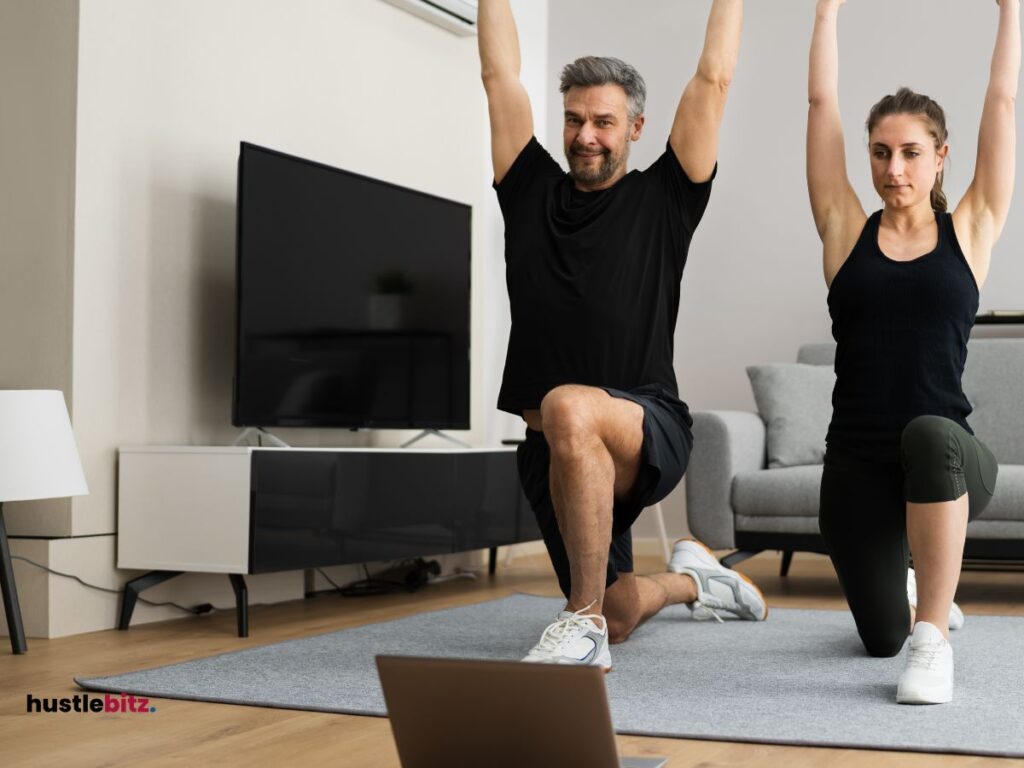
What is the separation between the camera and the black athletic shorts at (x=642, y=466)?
7.97 feet

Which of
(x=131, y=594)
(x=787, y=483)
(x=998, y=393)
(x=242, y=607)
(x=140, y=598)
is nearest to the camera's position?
(x=242, y=607)

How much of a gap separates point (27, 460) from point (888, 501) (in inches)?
71.2

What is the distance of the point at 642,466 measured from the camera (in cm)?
245

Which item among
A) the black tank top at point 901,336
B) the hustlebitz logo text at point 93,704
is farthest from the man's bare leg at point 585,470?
the hustlebitz logo text at point 93,704

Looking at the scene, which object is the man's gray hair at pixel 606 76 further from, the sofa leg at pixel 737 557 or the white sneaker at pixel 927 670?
the sofa leg at pixel 737 557

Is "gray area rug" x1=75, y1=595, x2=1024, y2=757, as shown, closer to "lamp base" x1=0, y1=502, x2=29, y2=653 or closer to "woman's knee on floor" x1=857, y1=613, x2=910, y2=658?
"woman's knee on floor" x1=857, y1=613, x2=910, y2=658

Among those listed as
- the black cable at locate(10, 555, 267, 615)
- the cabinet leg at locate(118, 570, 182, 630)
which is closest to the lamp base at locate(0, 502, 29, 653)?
the black cable at locate(10, 555, 267, 615)

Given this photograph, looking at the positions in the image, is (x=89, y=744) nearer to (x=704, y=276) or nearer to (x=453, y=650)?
(x=453, y=650)

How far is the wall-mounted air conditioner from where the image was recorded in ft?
15.0

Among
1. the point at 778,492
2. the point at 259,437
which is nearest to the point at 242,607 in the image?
the point at 259,437

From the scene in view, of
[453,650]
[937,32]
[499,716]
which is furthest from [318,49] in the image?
[499,716]

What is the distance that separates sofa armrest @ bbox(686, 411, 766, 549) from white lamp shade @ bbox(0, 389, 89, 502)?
197cm

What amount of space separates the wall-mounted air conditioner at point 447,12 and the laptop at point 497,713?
138 inches

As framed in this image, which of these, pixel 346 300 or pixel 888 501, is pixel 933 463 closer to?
pixel 888 501
